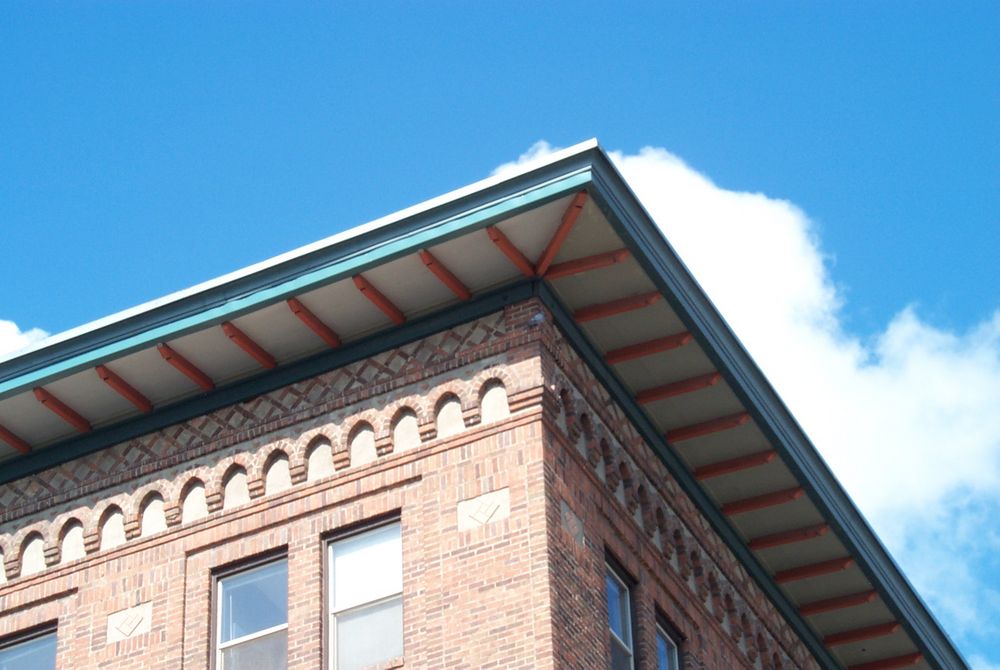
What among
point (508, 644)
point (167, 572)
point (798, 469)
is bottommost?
point (508, 644)

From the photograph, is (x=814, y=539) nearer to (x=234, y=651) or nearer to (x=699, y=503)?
(x=699, y=503)

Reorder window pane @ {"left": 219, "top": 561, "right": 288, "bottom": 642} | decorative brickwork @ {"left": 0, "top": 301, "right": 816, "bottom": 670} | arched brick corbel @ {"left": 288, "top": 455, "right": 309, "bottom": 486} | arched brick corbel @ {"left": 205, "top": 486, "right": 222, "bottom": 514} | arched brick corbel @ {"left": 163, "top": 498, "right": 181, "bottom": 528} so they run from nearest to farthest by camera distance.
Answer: decorative brickwork @ {"left": 0, "top": 301, "right": 816, "bottom": 670} → window pane @ {"left": 219, "top": 561, "right": 288, "bottom": 642} → arched brick corbel @ {"left": 288, "top": 455, "right": 309, "bottom": 486} → arched brick corbel @ {"left": 205, "top": 486, "right": 222, "bottom": 514} → arched brick corbel @ {"left": 163, "top": 498, "right": 181, "bottom": 528}

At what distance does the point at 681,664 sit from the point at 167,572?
251 inches

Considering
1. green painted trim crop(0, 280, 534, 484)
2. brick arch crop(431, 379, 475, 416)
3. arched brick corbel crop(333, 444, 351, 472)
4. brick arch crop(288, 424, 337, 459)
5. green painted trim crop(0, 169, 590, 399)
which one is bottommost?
arched brick corbel crop(333, 444, 351, 472)

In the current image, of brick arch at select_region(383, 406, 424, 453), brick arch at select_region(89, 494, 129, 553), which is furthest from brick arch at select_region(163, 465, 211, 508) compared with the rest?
brick arch at select_region(383, 406, 424, 453)

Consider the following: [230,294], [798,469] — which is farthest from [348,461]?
[798,469]

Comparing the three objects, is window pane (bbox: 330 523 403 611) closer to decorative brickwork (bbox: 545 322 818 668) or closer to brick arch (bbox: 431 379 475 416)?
brick arch (bbox: 431 379 475 416)

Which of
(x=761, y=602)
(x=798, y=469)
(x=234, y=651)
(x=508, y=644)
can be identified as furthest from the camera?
(x=761, y=602)

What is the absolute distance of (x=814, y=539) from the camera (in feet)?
97.3

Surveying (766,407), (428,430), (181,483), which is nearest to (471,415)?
(428,430)

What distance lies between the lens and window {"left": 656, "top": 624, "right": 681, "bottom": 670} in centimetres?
2634

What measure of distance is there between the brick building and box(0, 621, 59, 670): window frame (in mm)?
35

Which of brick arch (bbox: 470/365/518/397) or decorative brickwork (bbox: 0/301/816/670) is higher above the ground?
brick arch (bbox: 470/365/518/397)

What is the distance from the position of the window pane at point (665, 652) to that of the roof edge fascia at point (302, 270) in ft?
19.2
